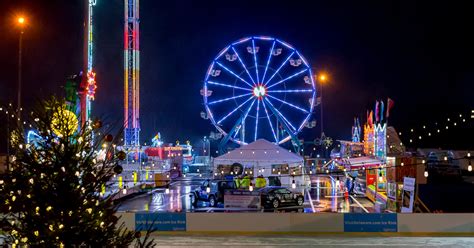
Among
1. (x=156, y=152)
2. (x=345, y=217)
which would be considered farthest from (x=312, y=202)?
(x=156, y=152)

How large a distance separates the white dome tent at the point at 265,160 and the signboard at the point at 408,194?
10.3m

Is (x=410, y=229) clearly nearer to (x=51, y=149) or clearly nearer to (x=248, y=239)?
(x=248, y=239)

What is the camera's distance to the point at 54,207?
5.56 m

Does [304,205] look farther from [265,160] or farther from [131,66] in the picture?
[131,66]

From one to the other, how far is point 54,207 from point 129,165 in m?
33.4

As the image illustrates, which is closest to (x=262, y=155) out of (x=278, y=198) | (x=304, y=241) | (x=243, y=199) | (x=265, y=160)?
(x=265, y=160)

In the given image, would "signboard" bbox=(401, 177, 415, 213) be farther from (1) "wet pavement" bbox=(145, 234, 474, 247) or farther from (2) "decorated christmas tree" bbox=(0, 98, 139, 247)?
(2) "decorated christmas tree" bbox=(0, 98, 139, 247)

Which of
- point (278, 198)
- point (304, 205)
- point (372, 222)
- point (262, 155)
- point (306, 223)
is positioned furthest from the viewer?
point (262, 155)

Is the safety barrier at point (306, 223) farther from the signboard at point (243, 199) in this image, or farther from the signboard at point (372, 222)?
the signboard at point (243, 199)

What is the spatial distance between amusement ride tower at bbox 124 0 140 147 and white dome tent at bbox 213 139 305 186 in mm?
12707

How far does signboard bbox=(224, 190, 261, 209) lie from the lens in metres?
24.5

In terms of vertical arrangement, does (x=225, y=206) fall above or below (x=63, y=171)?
below

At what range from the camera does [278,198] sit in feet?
84.1

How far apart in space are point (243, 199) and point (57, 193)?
19.3 metres
